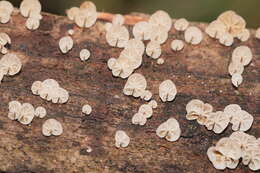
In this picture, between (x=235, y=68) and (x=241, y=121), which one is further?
(x=235, y=68)

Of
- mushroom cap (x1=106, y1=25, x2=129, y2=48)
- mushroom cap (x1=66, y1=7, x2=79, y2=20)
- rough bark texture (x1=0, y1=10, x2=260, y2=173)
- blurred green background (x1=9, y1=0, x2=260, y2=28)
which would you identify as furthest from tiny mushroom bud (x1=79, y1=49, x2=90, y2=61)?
blurred green background (x1=9, y1=0, x2=260, y2=28)

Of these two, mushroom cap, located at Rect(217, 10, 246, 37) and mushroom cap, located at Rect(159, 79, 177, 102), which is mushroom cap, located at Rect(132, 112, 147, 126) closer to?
mushroom cap, located at Rect(159, 79, 177, 102)

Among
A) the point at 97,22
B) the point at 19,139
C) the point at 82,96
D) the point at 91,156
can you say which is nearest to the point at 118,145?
the point at 91,156

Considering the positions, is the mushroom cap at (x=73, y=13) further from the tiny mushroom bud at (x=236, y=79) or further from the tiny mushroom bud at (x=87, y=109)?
the tiny mushroom bud at (x=236, y=79)

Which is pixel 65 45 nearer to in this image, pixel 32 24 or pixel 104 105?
pixel 32 24

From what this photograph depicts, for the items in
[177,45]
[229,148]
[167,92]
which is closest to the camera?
[229,148]

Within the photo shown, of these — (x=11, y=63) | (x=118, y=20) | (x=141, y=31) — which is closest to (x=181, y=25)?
(x=141, y=31)

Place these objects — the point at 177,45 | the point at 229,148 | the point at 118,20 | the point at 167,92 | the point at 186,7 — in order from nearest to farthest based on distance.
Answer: the point at 229,148 → the point at 167,92 → the point at 177,45 → the point at 118,20 → the point at 186,7
